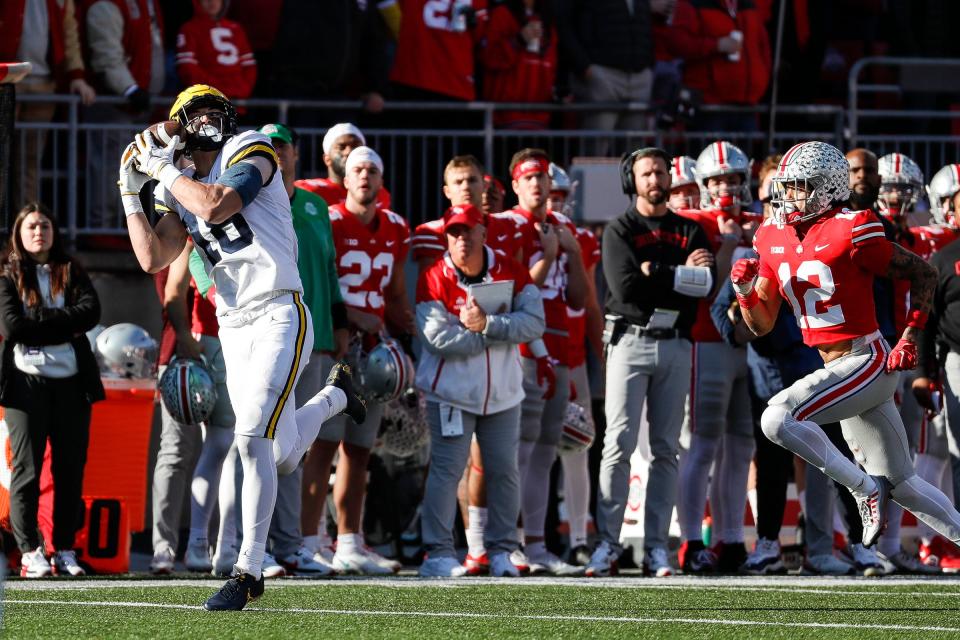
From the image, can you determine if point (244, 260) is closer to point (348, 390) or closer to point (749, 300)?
point (348, 390)

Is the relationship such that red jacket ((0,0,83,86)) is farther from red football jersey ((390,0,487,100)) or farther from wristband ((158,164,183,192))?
wristband ((158,164,183,192))

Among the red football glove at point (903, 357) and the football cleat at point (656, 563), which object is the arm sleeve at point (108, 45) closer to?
the football cleat at point (656, 563)

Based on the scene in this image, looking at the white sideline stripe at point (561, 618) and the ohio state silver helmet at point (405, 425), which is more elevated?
the ohio state silver helmet at point (405, 425)

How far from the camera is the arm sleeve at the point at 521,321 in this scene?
9219 mm

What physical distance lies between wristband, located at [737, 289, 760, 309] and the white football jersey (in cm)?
190

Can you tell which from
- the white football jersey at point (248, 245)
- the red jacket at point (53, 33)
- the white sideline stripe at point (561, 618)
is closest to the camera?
the white sideline stripe at point (561, 618)

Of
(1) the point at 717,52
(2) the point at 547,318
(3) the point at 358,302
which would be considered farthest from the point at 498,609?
(1) the point at 717,52

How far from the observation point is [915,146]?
13.5 m

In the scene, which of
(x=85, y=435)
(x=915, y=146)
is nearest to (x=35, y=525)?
(x=85, y=435)

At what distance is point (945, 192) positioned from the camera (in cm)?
1034

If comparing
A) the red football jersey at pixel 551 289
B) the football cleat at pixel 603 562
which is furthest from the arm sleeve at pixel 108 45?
the football cleat at pixel 603 562

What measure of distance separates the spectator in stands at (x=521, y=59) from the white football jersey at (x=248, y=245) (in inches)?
232

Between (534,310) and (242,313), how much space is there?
267 cm

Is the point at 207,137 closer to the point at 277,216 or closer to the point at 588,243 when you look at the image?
the point at 277,216
